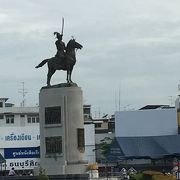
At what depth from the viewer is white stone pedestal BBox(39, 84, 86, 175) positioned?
3353cm

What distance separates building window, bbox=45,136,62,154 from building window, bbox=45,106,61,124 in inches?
31.9

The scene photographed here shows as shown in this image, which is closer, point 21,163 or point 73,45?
point 73,45

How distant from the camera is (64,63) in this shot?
1366 inches

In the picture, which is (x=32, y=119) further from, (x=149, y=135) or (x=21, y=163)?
(x=149, y=135)

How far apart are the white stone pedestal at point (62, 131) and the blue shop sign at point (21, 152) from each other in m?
34.9

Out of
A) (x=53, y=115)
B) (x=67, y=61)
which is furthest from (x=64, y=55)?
(x=53, y=115)

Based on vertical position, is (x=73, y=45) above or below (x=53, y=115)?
above

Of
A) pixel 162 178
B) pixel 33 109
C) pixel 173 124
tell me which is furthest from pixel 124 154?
pixel 33 109

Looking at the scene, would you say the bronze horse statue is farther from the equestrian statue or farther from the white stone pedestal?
the white stone pedestal

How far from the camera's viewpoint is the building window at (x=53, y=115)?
111ft

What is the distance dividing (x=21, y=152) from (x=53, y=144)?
119 feet

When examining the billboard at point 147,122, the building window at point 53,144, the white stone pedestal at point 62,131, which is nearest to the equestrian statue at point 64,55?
the white stone pedestal at point 62,131

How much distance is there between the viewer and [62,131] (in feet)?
110

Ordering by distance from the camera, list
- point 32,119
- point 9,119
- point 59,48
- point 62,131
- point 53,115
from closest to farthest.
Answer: point 62,131, point 53,115, point 59,48, point 9,119, point 32,119
